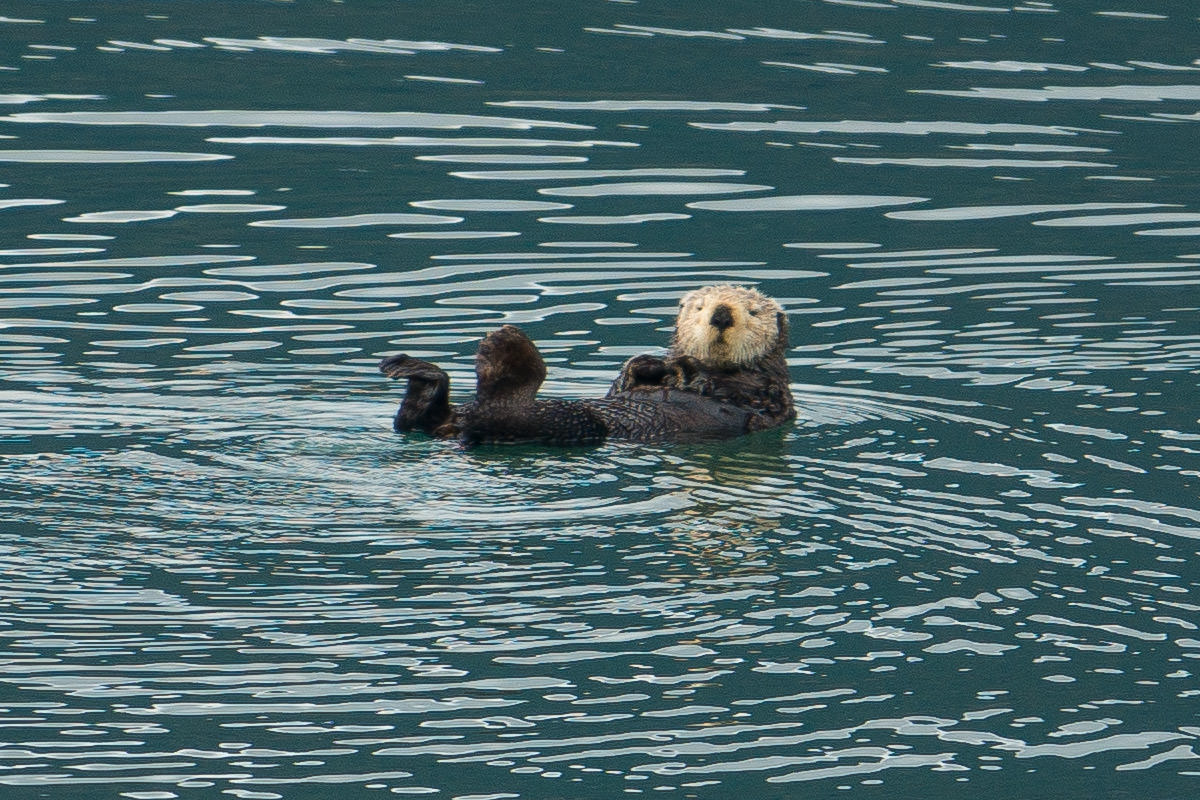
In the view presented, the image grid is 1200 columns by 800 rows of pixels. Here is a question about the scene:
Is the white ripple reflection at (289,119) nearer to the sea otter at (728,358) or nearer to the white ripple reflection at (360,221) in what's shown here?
the white ripple reflection at (360,221)

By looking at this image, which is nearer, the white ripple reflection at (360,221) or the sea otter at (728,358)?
the sea otter at (728,358)

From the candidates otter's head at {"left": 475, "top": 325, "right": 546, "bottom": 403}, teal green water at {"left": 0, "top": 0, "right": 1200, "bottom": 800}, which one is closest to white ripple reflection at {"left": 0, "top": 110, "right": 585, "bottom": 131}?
teal green water at {"left": 0, "top": 0, "right": 1200, "bottom": 800}

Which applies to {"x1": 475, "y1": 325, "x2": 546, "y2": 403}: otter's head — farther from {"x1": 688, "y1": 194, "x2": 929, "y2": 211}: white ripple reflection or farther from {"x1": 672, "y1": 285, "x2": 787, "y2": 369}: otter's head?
{"x1": 688, "y1": 194, "x2": 929, "y2": 211}: white ripple reflection

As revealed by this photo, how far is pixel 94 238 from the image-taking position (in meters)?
9.97

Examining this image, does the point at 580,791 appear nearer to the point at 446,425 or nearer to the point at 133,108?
the point at 446,425

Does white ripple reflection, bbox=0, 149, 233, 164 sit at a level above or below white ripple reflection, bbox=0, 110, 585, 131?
below

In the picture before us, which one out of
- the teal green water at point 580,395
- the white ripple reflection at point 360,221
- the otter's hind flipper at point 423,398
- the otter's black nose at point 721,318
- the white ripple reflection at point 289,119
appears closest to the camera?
the teal green water at point 580,395

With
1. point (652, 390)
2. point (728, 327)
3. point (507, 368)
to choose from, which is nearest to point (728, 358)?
point (728, 327)

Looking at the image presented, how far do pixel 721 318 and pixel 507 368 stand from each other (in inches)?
42.2

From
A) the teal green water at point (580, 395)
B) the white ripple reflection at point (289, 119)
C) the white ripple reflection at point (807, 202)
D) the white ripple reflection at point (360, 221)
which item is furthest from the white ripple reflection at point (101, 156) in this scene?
the white ripple reflection at point (807, 202)

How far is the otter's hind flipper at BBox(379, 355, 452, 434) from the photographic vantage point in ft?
22.1

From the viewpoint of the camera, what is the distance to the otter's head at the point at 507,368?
6582 millimetres

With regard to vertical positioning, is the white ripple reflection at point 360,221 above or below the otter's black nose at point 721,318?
below

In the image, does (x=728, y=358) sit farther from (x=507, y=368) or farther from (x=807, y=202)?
(x=807, y=202)
